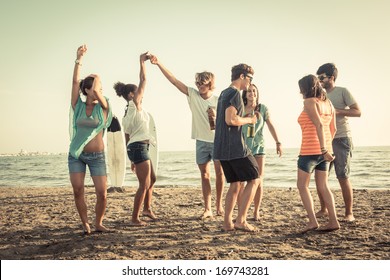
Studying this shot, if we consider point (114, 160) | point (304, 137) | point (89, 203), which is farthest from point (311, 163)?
point (114, 160)

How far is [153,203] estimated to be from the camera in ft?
24.0

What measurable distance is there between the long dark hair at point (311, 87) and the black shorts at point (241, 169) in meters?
1.00

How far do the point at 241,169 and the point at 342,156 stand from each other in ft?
5.20

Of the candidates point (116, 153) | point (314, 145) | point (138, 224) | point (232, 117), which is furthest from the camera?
point (116, 153)

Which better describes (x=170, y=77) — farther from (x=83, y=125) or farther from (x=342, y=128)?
(x=342, y=128)

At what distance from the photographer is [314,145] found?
4.30 metres

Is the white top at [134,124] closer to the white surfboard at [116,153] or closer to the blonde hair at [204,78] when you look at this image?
the blonde hair at [204,78]

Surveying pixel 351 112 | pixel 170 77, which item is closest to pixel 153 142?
pixel 170 77

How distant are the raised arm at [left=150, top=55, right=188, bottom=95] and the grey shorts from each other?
216 cm

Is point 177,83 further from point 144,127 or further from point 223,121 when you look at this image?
point 223,121

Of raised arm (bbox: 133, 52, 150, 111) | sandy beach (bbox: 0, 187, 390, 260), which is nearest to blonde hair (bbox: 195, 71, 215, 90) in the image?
raised arm (bbox: 133, 52, 150, 111)

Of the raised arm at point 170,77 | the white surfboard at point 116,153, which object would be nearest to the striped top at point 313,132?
the raised arm at point 170,77

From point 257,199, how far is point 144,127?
5.96 ft

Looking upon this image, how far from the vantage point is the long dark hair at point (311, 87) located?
4.30 meters
